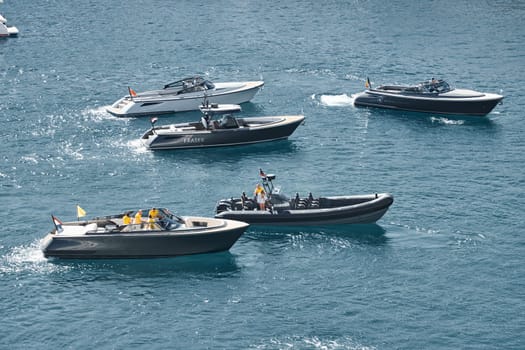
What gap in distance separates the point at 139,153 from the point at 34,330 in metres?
33.6

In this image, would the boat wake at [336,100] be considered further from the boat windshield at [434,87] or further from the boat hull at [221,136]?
the boat hull at [221,136]

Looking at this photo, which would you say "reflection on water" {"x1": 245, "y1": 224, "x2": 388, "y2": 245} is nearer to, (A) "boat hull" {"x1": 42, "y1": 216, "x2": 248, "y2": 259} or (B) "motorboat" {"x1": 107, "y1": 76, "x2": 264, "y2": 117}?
(A) "boat hull" {"x1": 42, "y1": 216, "x2": 248, "y2": 259}

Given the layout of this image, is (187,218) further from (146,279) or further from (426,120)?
(426,120)

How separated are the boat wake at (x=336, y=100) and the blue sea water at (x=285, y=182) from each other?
0.35 metres

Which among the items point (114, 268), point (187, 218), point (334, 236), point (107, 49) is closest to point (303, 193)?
point (334, 236)

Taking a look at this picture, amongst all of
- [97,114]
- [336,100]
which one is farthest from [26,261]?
[336,100]

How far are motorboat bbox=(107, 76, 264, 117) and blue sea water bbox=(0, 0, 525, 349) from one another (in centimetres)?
182

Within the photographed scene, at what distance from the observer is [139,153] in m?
93.3

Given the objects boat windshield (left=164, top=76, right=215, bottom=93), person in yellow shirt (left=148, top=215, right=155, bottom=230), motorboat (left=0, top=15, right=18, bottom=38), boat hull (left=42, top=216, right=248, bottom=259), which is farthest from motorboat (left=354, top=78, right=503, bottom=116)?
motorboat (left=0, top=15, right=18, bottom=38)

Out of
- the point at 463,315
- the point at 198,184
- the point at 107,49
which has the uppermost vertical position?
the point at 107,49

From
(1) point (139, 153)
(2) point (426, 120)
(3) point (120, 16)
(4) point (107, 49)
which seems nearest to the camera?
(1) point (139, 153)

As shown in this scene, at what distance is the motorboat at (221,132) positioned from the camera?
9369cm

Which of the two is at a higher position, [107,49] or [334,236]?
[107,49]

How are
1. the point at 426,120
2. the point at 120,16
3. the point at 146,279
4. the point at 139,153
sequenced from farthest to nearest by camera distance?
the point at 120,16
the point at 426,120
the point at 139,153
the point at 146,279
